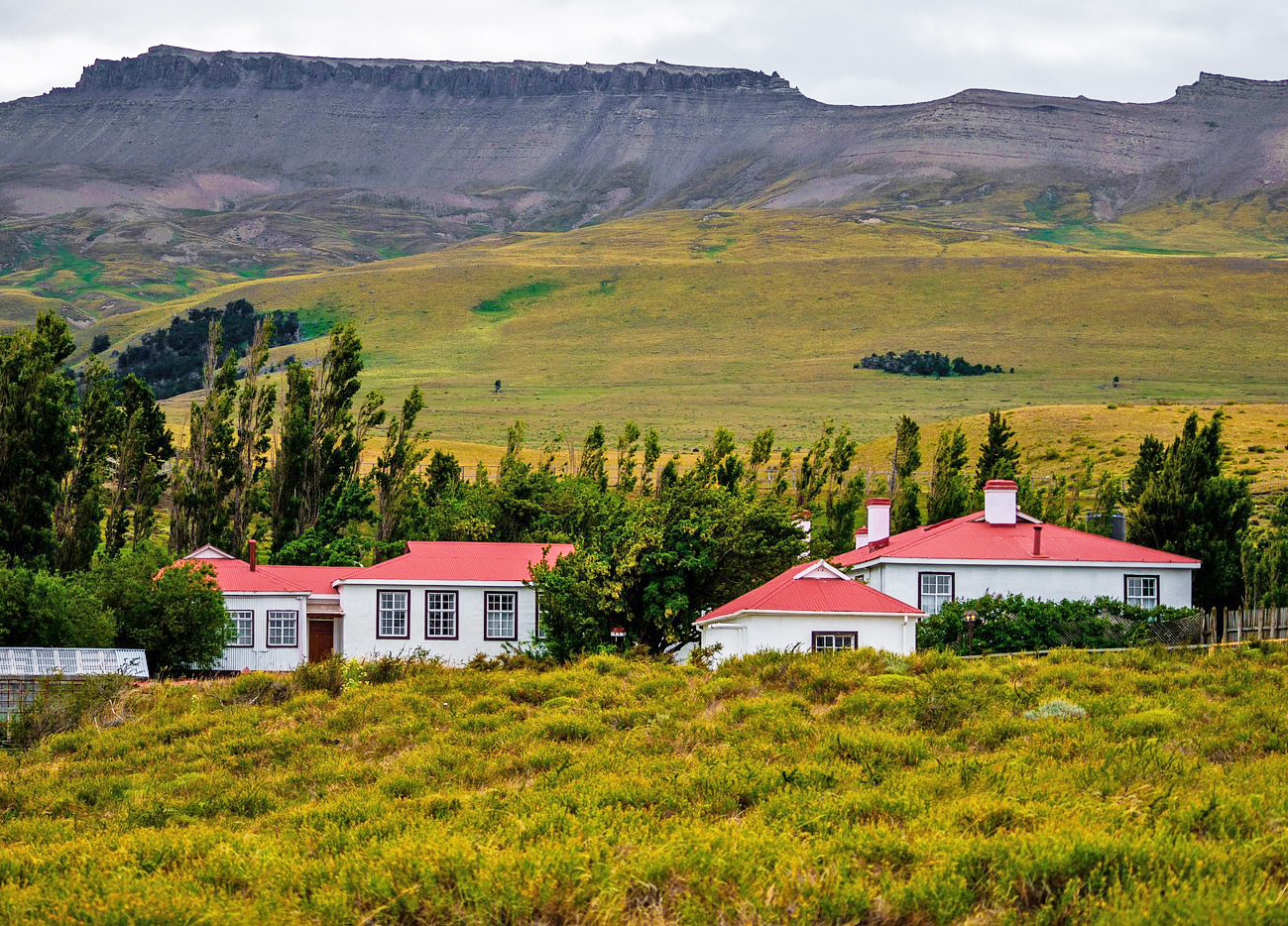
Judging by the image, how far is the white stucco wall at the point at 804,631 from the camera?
33188mm

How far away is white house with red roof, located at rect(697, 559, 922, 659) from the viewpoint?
3319cm

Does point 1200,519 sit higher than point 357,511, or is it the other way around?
point 1200,519

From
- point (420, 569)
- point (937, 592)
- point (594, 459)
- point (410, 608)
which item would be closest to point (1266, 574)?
point (937, 592)

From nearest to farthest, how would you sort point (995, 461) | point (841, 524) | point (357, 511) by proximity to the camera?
point (357, 511), point (841, 524), point (995, 461)

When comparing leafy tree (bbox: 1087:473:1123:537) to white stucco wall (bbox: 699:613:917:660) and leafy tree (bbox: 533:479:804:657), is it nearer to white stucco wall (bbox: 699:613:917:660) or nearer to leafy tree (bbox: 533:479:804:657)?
leafy tree (bbox: 533:479:804:657)

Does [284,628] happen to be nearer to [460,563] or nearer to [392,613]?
[392,613]

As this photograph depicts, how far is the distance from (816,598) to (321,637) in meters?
20.9

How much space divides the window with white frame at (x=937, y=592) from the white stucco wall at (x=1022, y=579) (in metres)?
0.13

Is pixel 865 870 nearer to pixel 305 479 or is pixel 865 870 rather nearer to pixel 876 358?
pixel 305 479

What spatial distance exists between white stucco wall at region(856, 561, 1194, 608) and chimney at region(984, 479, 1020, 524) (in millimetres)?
3187

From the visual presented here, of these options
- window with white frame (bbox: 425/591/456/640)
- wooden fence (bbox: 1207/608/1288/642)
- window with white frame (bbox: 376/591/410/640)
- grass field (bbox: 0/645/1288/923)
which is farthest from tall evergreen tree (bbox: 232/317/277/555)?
wooden fence (bbox: 1207/608/1288/642)

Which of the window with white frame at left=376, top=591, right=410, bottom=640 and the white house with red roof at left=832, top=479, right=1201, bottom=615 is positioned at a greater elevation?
the white house with red roof at left=832, top=479, right=1201, bottom=615

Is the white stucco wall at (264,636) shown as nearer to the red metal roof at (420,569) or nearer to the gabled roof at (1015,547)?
the red metal roof at (420,569)

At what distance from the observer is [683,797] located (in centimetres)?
1437
